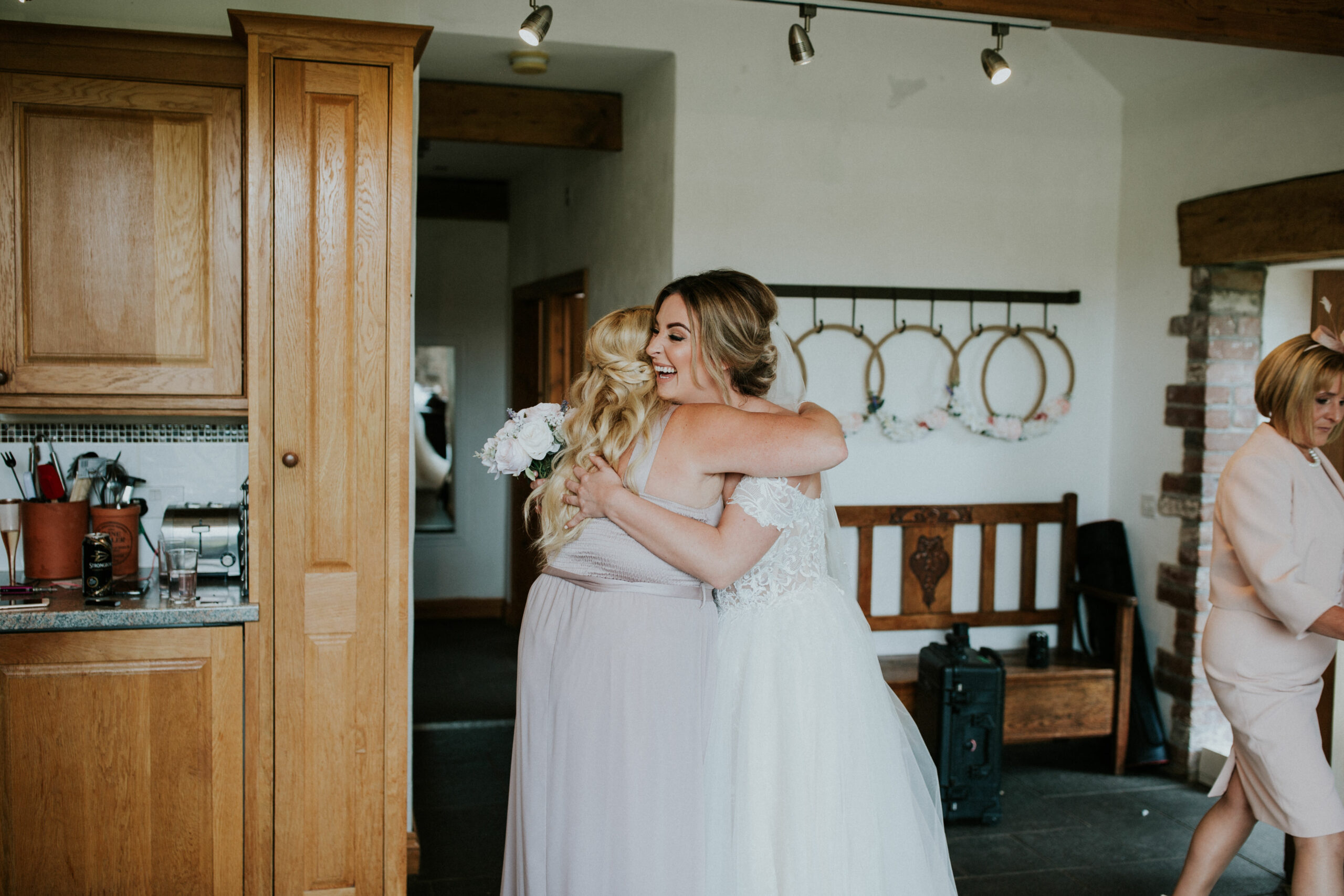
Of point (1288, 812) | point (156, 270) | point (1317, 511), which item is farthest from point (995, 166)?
point (156, 270)

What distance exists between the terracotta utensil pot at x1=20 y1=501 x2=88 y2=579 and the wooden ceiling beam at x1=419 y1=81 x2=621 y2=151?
221 cm

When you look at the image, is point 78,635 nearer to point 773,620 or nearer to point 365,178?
point 365,178

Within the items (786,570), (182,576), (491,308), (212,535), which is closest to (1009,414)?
(786,570)

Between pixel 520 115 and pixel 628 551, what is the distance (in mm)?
3035

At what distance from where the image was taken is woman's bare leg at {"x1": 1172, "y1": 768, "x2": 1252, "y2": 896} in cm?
281

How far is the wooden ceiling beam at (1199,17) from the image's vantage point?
3029 mm

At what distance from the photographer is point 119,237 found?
2.82 meters

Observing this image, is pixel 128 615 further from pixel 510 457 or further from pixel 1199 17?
pixel 1199 17

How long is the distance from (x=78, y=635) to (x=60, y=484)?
0.59 m

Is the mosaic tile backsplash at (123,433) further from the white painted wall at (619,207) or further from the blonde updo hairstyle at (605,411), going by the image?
the white painted wall at (619,207)

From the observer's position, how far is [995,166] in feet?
14.5

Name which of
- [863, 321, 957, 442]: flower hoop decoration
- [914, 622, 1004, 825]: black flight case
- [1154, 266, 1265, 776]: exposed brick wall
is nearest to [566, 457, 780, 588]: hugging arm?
[914, 622, 1004, 825]: black flight case

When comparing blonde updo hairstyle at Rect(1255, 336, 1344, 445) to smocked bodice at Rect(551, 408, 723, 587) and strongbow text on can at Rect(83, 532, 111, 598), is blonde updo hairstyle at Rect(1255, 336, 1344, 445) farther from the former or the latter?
strongbow text on can at Rect(83, 532, 111, 598)

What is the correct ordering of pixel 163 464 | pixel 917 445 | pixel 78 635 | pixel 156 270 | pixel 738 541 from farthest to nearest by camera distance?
pixel 917 445 < pixel 163 464 < pixel 156 270 < pixel 78 635 < pixel 738 541
